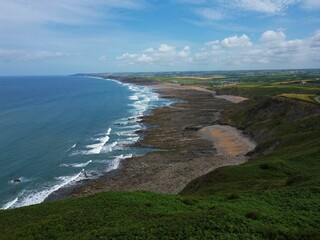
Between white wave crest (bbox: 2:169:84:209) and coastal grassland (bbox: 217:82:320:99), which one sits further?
coastal grassland (bbox: 217:82:320:99)

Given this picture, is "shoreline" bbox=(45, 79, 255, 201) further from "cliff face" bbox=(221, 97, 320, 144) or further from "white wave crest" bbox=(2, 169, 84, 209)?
"cliff face" bbox=(221, 97, 320, 144)

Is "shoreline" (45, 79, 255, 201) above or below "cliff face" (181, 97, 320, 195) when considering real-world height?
below

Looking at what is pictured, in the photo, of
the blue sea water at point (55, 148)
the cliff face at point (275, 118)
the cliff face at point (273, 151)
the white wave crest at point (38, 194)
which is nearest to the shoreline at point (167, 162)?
the white wave crest at point (38, 194)

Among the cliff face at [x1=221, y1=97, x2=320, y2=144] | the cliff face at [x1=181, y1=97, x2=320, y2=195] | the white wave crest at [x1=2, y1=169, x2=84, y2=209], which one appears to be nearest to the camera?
the cliff face at [x1=181, y1=97, x2=320, y2=195]

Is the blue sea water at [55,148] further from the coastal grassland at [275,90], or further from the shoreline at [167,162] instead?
the coastal grassland at [275,90]

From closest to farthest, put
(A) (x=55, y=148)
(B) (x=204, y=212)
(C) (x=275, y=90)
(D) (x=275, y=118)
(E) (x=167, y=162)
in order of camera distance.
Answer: (B) (x=204, y=212) < (E) (x=167, y=162) < (A) (x=55, y=148) < (D) (x=275, y=118) < (C) (x=275, y=90)

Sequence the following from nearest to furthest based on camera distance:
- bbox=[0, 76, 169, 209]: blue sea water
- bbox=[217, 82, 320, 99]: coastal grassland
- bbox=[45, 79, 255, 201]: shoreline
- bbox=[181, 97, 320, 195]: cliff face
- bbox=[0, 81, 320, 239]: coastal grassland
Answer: bbox=[0, 81, 320, 239]: coastal grassland → bbox=[181, 97, 320, 195]: cliff face → bbox=[45, 79, 255, 201]: shoreline → bbox=[0, 76, 169, 209]: blue sea water → bbox=[217, 82, 320, 99]: coastal grassland

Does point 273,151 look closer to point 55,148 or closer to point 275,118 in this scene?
point 275,118

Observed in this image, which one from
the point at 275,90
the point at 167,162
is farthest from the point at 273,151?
the point at 275,90

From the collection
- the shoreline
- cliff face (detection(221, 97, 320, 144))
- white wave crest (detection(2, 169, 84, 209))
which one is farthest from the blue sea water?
cliff face (detection(221, 97, 320, 144))

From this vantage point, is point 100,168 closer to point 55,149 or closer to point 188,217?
point 55,149
